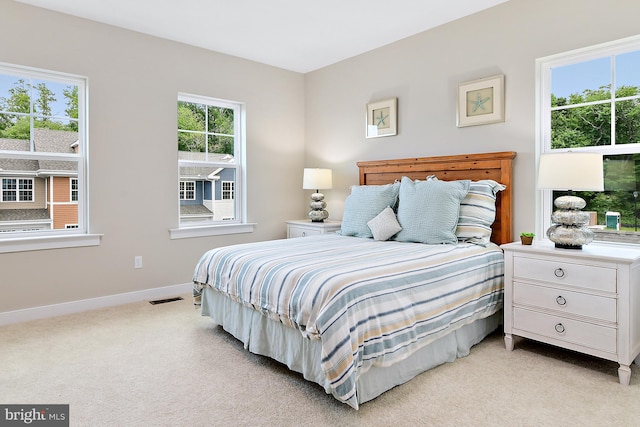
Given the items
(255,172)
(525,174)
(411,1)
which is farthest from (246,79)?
(525,174)

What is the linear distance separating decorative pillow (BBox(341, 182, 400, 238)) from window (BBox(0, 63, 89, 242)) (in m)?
2.35

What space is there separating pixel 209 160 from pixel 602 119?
3.55 metres

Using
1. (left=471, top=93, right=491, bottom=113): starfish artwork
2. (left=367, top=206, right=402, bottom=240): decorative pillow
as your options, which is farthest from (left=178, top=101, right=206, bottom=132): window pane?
(left=471, top=93, right=491, bottom=113): starfish artwork

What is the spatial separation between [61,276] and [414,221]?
9.76 feet

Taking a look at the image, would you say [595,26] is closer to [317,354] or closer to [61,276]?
[317,354]

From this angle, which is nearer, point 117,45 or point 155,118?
point 117,45

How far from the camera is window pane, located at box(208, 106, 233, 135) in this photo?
14.4 feet

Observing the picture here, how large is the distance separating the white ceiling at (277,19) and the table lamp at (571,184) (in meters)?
1.53

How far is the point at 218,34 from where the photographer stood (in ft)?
12.5

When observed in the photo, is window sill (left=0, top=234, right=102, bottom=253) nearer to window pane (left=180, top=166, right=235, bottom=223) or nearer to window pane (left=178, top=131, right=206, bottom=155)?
A: window pane (left=180, top=166, right=235, bottom=223)

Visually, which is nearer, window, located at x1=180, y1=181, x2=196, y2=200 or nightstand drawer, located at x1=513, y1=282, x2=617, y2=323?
nightstand drawer, located at x1=513, y1=282, x2=617, y2=323

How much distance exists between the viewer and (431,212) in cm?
303

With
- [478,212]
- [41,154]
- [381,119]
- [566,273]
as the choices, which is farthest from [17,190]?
[566,273]

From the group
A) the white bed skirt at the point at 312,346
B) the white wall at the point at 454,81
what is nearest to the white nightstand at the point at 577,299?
the white bed skirt at the point at 312,346
